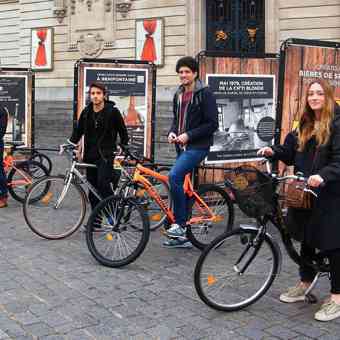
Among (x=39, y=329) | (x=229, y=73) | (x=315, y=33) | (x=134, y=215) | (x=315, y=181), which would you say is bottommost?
(x=39, y=329)

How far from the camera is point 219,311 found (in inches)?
159

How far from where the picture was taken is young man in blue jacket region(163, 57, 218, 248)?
548 centimetres

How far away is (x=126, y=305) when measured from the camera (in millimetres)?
4160

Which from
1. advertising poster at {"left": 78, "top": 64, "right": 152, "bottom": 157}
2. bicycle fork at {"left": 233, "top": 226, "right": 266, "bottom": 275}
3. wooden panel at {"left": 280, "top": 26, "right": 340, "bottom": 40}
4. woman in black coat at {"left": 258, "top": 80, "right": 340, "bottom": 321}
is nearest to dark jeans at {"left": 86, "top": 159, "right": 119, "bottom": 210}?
advertising poster at {"left": 78, "top": 64, "right": 152, "bottom": 157}

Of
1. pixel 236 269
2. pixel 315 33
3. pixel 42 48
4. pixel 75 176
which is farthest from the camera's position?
pixel 42 48

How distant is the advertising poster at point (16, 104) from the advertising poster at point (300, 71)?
16.6ft

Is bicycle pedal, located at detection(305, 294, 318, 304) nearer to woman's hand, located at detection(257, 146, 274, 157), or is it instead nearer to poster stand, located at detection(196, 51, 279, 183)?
woman's hand, located at detection(257, 146, 274, 157)

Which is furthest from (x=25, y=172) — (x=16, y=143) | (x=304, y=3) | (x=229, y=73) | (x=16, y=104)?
(x=304, y=3)

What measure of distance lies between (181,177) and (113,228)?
2.80ft

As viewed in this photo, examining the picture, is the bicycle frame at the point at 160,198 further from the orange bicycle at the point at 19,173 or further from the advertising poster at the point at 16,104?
the advertising poster at the point at 16,104

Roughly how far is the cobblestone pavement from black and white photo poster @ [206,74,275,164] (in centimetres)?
207

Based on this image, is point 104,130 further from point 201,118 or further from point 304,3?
point 304,3

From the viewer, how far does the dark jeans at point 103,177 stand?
6250mm

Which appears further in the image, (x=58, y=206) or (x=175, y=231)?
(x=58, y=206)
